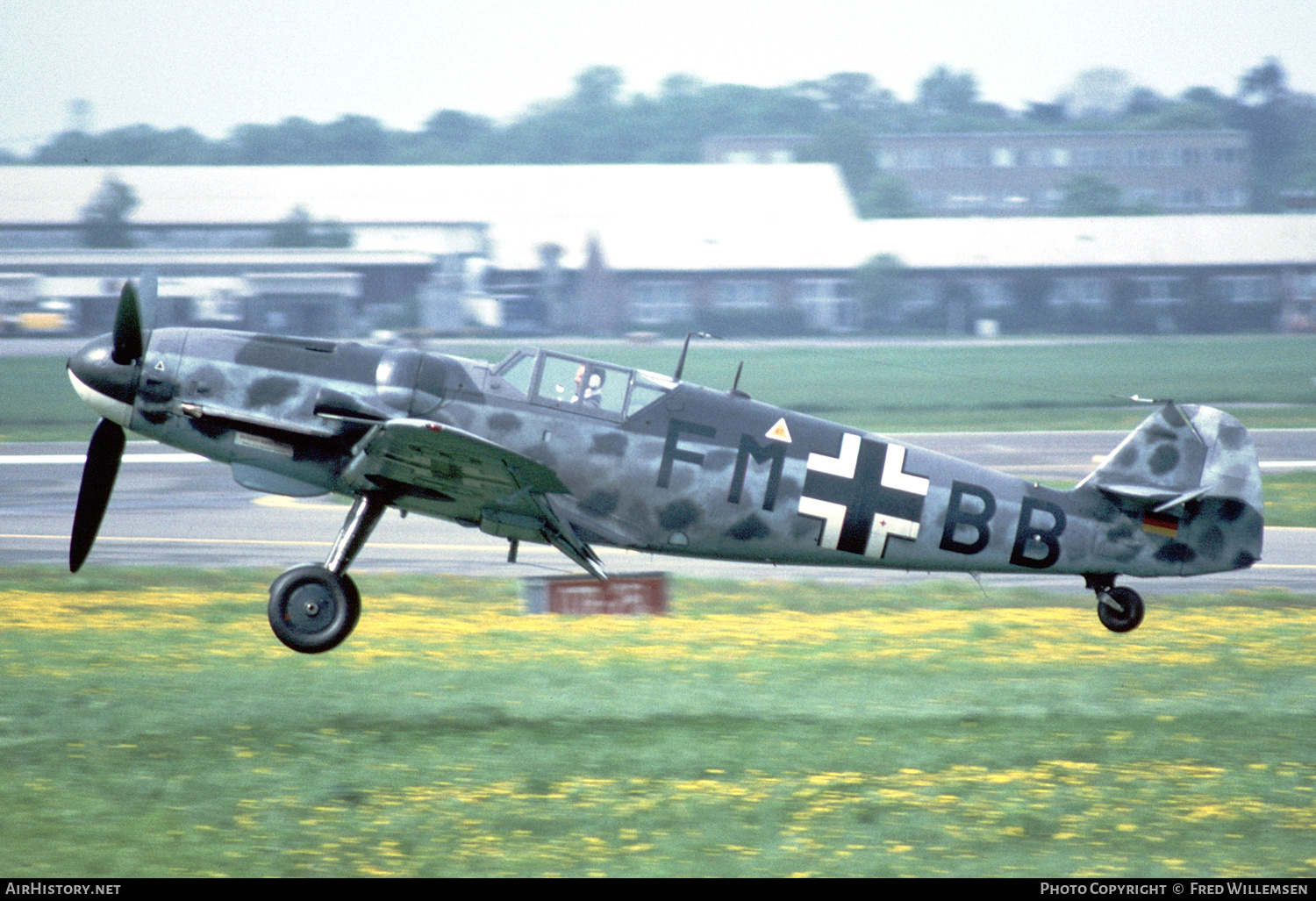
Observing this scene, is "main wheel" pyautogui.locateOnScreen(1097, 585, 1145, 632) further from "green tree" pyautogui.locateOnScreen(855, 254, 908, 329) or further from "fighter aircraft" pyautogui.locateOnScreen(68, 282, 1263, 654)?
"green tree" pyautogui.locateOnScreen(855, 254, 908, 329)

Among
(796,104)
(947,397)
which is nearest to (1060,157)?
(796,104)

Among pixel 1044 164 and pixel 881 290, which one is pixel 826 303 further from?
pixel 1044 164

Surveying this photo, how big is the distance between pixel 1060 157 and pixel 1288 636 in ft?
288

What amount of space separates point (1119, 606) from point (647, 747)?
213 inches

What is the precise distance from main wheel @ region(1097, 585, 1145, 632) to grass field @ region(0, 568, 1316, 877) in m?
0.21

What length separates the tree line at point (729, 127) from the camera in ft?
283

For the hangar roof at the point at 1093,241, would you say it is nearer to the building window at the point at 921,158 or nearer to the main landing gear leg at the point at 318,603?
the building window at the point at 921,158

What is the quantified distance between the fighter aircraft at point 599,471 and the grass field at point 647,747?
938 millimetres

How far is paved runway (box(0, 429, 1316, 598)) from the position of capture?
54.7 feet

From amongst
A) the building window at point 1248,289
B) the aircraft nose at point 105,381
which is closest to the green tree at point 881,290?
the building window at point 1248,289

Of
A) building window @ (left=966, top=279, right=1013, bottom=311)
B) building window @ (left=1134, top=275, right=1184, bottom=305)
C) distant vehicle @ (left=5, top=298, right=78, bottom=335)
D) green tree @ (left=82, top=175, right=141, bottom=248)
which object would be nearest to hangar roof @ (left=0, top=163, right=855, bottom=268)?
green tree @ (left=82, top=175, right=141, bottom=248)

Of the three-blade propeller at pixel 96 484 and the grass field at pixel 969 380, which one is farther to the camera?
the grass field at pixel 969 380

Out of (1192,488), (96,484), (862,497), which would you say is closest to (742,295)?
(1192,488)

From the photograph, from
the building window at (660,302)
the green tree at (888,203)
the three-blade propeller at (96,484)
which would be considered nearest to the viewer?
the three-blade propeller at (96,484)
